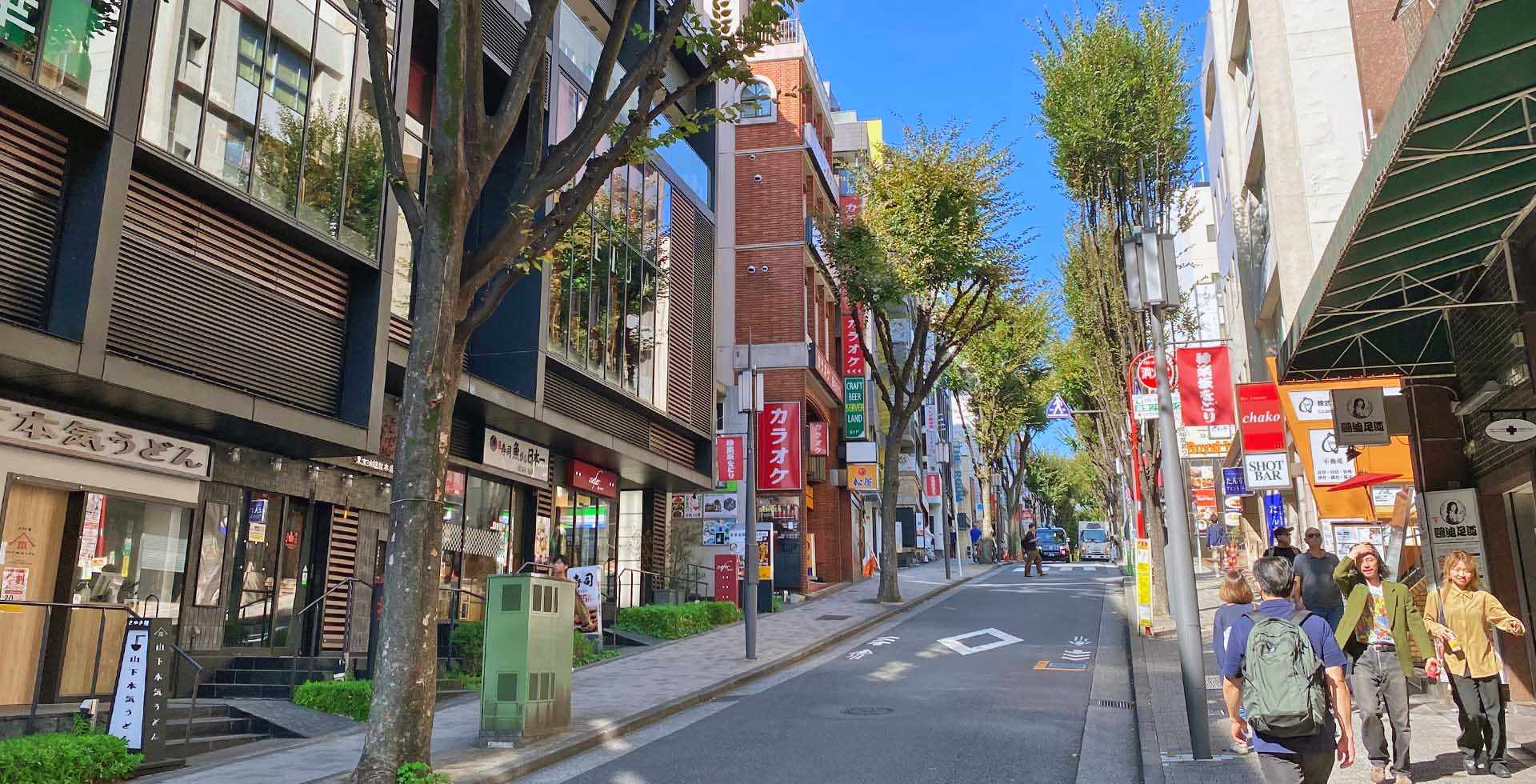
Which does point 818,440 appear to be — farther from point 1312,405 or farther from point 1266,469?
point 1312,405

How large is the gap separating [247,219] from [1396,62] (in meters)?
17.3

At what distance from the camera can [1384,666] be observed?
7.79 m

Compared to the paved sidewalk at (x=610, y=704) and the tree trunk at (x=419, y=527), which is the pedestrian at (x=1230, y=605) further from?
the paved sidewalk at (x=610, y=704)

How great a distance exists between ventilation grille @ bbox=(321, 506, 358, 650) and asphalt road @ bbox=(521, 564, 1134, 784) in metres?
5.73

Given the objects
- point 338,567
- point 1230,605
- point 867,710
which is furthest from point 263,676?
point 1230,605

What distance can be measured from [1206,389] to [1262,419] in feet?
3.35

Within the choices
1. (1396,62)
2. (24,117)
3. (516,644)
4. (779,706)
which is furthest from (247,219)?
(1396,62)

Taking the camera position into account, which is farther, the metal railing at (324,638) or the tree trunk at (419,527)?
the metal railing at (324,638)

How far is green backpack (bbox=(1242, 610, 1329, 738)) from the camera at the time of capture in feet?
16.4

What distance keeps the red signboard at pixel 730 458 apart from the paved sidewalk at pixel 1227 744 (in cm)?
1594

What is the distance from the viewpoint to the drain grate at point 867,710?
1138cm

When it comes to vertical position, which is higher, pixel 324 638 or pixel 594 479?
pixel 594 479

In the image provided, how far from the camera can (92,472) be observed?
35.8 feet

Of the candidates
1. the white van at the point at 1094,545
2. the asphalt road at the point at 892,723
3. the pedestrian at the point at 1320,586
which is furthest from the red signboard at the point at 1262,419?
the white van at the point at 1094,545
